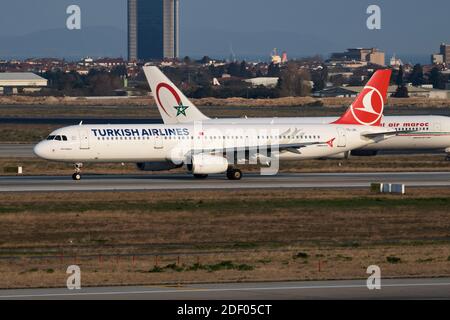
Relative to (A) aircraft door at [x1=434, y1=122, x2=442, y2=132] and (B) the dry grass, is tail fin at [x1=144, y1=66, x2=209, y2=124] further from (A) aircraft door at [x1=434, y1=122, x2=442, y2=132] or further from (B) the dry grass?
(B) the dry grass

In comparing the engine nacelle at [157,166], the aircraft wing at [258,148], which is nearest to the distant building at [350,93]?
the aircraft wing at [258,148]

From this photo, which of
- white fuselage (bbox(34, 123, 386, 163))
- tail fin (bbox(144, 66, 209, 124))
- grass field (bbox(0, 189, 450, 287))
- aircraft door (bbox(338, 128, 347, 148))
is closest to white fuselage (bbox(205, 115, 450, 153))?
white fuselage (bbox(34, 123, 386, 163))

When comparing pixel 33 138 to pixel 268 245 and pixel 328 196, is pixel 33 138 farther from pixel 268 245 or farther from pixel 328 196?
pixel 268 245

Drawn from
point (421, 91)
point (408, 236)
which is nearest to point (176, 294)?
point (408, 236)

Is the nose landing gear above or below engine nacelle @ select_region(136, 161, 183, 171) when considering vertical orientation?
below

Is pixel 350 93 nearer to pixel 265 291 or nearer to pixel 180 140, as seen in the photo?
pixel 180 140

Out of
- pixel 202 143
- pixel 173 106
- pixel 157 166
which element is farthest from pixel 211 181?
pixel 173 106

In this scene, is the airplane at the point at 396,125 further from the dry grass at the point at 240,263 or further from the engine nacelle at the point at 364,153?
the dry grass at the point at 240,263
